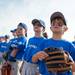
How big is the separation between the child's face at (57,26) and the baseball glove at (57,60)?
33 cm

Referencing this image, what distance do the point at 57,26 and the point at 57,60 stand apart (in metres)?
0.53

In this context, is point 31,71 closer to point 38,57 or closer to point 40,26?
point 40,26

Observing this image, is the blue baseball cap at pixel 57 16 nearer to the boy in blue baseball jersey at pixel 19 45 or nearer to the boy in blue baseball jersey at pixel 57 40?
the boy in blue baseball jersey at pixel 57 40

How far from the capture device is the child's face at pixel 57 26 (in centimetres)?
470

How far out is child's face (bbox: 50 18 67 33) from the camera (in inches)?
185

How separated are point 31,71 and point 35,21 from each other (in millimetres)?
1099

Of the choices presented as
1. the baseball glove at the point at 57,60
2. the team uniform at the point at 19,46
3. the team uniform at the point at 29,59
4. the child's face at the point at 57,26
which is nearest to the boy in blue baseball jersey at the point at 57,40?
the child's face at the point at 57,26

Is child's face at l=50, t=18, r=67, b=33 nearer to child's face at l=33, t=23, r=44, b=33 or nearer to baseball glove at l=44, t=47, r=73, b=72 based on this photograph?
baseball glove at l=44, t=47, r=73, b=72

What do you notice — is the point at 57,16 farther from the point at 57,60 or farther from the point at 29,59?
the point at 29,59

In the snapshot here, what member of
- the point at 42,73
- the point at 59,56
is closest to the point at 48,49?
the point at 59,56

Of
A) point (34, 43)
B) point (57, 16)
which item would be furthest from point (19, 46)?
point (57, 16)

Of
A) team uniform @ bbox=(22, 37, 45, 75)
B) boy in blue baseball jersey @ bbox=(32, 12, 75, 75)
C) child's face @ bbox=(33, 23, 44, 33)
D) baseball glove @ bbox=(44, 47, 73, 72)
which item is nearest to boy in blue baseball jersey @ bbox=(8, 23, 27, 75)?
team uniform @ bbox=(22, 37, 45, 75)

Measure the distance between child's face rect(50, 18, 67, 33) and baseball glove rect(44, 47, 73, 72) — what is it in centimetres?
33

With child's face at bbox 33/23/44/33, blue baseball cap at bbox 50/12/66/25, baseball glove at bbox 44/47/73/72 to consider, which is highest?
child's face at bbox 33/23/44/33
